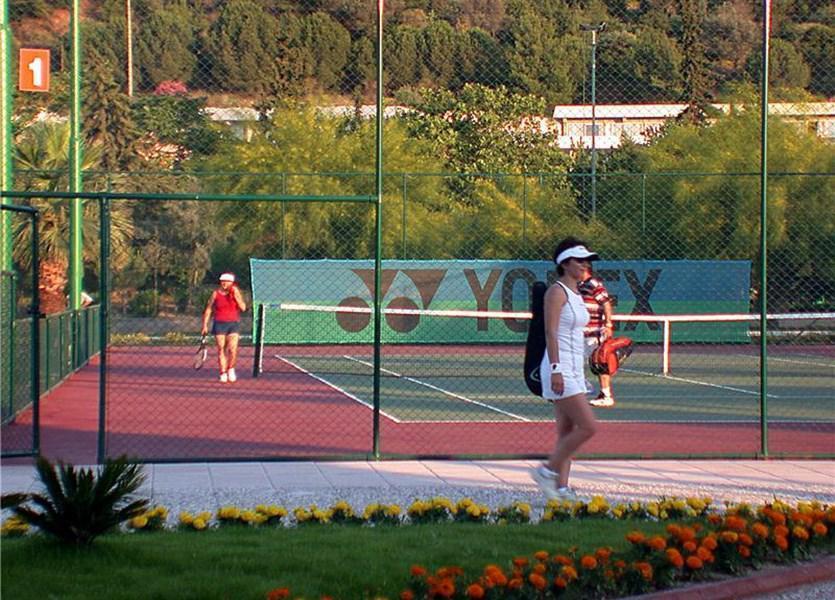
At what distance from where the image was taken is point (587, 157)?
29062mm

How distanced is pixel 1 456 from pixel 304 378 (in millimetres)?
10091

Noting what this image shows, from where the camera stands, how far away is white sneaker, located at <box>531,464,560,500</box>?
30.6 feet

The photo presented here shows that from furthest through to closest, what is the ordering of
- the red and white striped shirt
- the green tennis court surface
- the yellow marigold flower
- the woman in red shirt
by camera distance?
1. the woman in red shirt
2. the green tennis court surface
3. the red and white striped shirt
4. the yellow marigold flower

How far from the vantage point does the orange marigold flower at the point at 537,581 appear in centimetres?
648

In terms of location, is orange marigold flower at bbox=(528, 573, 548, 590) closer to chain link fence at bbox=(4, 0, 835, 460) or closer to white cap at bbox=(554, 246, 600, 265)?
white cap at bbox=(554, 246, 600, 265)

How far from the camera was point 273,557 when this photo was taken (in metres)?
7.11

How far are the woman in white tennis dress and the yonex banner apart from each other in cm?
1845

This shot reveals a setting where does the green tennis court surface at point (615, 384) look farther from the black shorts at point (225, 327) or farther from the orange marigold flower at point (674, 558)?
the orange marigold flower at point (674, 558)

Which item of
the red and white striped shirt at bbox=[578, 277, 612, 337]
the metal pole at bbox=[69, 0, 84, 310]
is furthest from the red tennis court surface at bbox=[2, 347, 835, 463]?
the metal pole at bbox=[69, 0, 84, 310]

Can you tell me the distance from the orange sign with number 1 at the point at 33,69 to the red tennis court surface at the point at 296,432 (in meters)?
3.62

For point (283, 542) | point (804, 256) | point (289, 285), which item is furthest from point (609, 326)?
point (289, 285)

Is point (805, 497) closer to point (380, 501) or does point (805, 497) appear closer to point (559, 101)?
point (380, 501)

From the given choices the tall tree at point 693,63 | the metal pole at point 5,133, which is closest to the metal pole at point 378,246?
the metal pole at point 5,133

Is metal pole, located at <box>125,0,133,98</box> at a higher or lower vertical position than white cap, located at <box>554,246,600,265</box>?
higher
